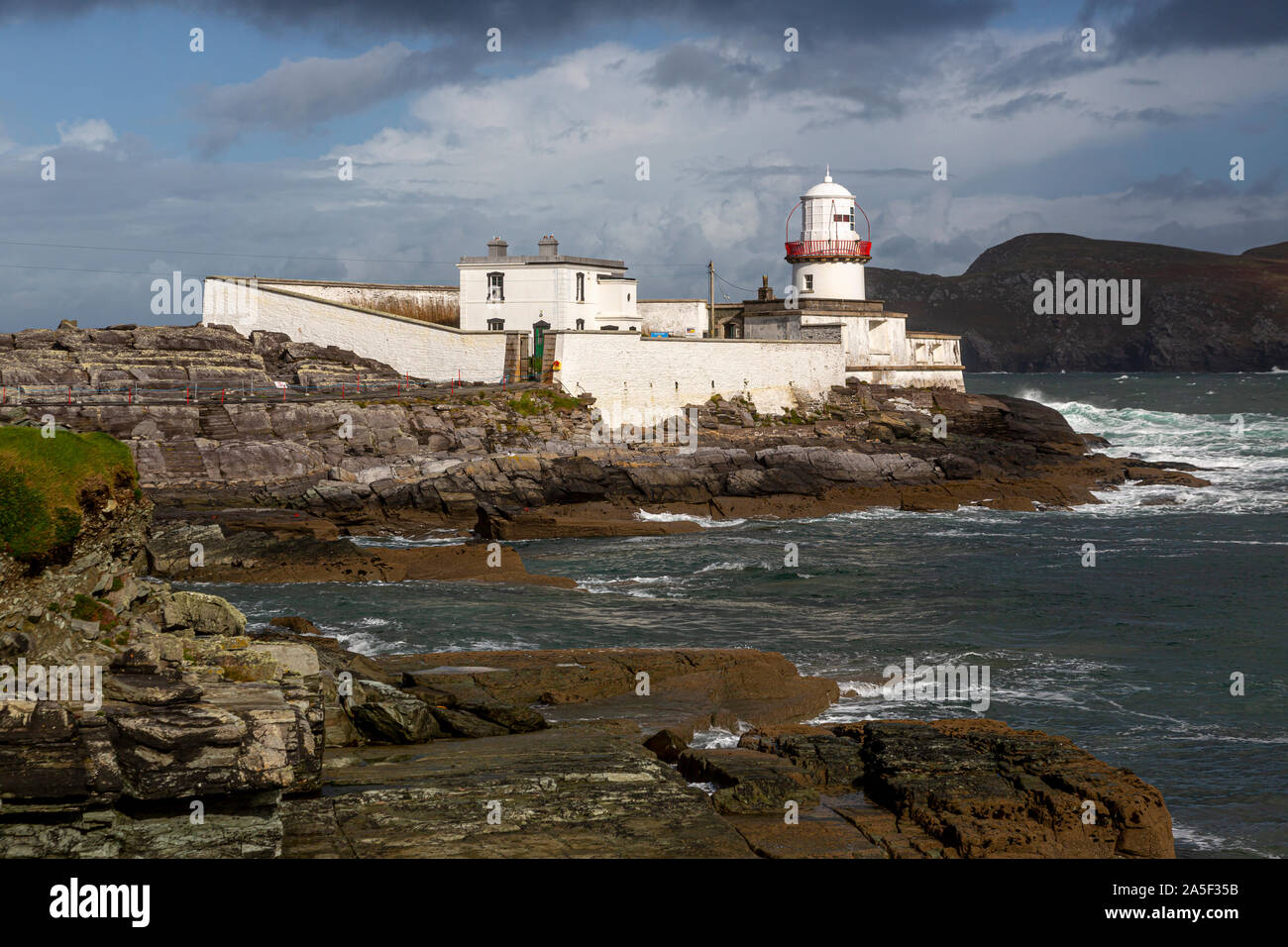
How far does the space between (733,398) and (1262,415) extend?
1709 inches

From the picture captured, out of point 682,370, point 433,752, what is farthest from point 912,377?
point 433,752

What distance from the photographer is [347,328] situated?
48.0m

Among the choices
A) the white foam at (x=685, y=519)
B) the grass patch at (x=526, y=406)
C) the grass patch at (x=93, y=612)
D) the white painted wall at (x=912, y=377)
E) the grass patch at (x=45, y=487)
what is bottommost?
the white foam at (x=685, y=519)

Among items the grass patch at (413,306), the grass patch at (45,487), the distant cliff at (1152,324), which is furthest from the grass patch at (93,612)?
the distant cliff at (1152,324)

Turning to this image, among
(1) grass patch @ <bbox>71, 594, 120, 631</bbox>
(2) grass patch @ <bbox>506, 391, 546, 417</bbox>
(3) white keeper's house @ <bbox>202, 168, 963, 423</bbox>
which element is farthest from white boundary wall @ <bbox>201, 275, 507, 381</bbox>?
(1) grass patch @ <bbox>71, 594, 120, 631</bbox>

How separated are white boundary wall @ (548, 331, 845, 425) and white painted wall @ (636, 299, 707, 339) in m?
5.19

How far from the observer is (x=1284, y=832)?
503 inches

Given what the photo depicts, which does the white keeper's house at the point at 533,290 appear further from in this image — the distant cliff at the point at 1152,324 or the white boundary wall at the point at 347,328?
the distant cliff at the point at 1152,324

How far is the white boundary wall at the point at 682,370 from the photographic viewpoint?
4625 cm

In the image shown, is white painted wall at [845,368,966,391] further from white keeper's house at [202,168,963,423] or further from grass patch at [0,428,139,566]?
grass patch at [0,428,139,566]

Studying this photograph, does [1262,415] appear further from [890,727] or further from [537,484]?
[890,727]

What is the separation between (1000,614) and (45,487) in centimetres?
1862

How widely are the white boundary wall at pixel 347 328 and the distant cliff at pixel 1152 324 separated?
454 feet

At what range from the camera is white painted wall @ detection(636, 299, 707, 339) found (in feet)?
180
